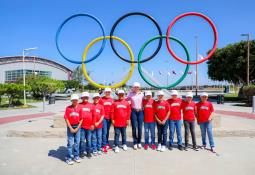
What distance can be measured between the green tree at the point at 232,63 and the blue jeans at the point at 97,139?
28706mm

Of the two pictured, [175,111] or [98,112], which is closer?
[98,112]

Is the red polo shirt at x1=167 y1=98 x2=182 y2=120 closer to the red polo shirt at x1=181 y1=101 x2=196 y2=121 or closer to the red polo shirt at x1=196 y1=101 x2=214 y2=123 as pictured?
the red polo shirt at x1=181 y1=101 x2=196 y2=121

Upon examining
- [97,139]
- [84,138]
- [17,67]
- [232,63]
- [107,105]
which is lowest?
[97,139]

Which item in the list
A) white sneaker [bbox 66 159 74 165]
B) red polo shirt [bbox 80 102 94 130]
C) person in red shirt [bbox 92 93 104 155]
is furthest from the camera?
person in red shirt [bbox 92 93 104 155]

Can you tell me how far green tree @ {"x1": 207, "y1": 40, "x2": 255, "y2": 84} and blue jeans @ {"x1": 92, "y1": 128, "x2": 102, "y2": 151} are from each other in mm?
28706

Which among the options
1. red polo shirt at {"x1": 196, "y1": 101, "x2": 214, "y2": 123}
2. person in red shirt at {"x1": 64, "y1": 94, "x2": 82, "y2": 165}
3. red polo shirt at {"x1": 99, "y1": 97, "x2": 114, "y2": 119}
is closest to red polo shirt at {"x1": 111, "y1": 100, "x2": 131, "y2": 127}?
Answer: red polo shirt at {"x1": 99, "y1": 97, "x2": 114, "y2": 119}

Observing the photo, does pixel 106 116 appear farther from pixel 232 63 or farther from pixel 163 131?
pixel 232 63

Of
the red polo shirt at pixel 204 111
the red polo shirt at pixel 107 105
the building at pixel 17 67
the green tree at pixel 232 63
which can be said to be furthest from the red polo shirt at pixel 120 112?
the building at pixel 17 67

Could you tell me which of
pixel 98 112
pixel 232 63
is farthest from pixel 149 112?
pixel 232 63

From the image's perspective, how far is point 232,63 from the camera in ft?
108

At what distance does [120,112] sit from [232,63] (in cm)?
Result: 2936

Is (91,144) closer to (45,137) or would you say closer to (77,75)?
(45,137)

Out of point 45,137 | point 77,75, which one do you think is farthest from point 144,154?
point 77,75

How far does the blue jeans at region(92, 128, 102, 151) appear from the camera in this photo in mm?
6838
